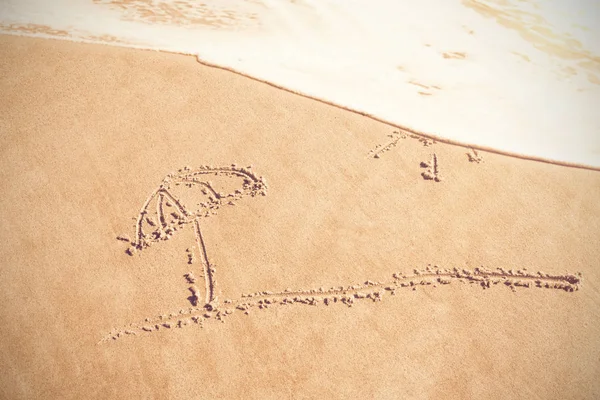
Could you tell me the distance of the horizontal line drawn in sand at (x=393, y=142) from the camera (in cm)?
340

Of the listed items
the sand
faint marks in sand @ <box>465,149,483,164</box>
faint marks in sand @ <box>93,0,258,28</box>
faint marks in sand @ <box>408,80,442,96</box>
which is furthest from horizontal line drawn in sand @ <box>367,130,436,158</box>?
faint marks in sand @ <box>93,0,258,28</box>

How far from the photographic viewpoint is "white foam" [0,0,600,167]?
12.7 ft

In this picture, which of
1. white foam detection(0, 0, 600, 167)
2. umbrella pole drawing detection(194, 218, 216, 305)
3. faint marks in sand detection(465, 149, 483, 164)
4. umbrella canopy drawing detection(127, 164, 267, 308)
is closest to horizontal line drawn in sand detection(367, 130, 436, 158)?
white foam detection(0, 0, 600, 167)

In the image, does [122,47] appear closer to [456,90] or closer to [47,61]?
[47,61]

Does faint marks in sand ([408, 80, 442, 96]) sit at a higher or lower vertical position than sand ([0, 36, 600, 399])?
higher

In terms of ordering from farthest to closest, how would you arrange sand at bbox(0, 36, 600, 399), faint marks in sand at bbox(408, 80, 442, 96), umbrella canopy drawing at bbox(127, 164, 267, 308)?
faint marks in sand at bbox(408, 80, 442, 96) < umbrella canopy drawing at bbox(127, 164, 267, 308) < sand at bbox(0, 36, 600, 399)

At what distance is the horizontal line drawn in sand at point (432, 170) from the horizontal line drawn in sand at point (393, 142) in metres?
0.19

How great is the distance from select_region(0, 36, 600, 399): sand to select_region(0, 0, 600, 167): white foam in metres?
0.39

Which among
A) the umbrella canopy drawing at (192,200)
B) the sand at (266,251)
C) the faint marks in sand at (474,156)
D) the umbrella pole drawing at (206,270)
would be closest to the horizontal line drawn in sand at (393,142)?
the sand at (266,251)

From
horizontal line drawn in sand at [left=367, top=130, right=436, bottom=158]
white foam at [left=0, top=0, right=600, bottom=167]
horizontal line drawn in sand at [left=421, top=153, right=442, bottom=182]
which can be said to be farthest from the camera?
white foam at [left=0, top=0, right=600, bottom=167]

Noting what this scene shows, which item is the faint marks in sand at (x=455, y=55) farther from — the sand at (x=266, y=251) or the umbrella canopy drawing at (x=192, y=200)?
the umbrella canopy drawing at (x=192, y=200)

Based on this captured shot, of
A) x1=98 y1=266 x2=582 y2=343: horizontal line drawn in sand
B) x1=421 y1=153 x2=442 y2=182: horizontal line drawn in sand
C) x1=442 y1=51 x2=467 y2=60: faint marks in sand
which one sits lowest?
x1=98 y1=266 x2=582 y2=343: horizontal line drawn in sand

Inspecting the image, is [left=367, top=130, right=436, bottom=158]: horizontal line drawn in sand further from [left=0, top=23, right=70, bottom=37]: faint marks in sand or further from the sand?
[left=0, top=23, right=70, bottom=37]: faint marks in sand

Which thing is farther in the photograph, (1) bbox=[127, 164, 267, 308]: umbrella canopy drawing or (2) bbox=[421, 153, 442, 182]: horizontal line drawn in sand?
(2) bbox=[421, 153, 442, 182]: horizontal line drawn in sand
